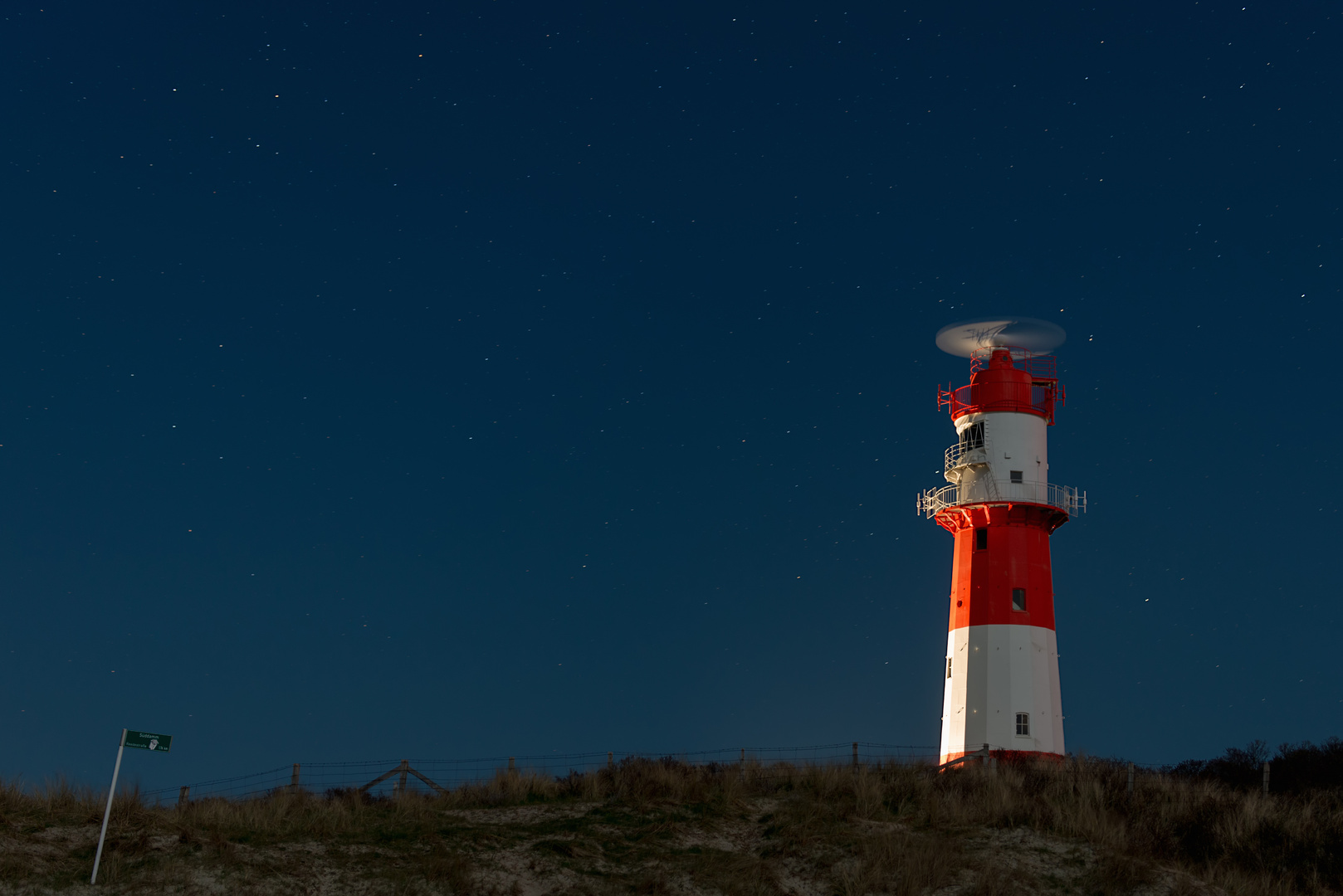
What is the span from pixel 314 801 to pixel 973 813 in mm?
13514

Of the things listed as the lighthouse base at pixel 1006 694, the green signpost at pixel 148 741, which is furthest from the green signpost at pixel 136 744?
the lighthouse base at pixel 1006 694

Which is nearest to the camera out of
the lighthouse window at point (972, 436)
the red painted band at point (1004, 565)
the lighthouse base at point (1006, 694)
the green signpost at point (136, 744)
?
the green signpost at point (136, 744)

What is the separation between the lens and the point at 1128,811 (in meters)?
25.2

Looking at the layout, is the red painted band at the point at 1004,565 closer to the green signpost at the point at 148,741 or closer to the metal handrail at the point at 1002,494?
the metal handrail at the point at 1002,494

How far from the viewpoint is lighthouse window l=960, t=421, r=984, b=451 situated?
37.4 m

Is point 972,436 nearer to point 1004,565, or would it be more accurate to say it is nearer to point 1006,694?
point 1004,565

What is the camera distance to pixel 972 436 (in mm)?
37812

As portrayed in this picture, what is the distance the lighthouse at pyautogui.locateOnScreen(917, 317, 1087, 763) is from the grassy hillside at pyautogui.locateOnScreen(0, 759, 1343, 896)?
6090 mm

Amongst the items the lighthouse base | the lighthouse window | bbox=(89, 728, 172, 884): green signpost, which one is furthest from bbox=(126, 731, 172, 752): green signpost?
the lighthouse window

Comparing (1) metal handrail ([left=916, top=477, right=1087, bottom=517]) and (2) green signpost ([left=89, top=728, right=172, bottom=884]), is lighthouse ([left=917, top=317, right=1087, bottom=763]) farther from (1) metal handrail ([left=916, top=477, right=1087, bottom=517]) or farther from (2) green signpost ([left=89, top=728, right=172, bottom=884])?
(2) green signpost ([left=89, top=728, right=172, bottom=884])

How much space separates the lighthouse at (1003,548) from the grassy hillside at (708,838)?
6090 millimetres

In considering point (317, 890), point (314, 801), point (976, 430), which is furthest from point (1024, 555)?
point (317, 890)

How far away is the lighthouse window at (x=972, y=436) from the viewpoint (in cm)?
3744

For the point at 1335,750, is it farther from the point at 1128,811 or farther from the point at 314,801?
the point at 314,801
